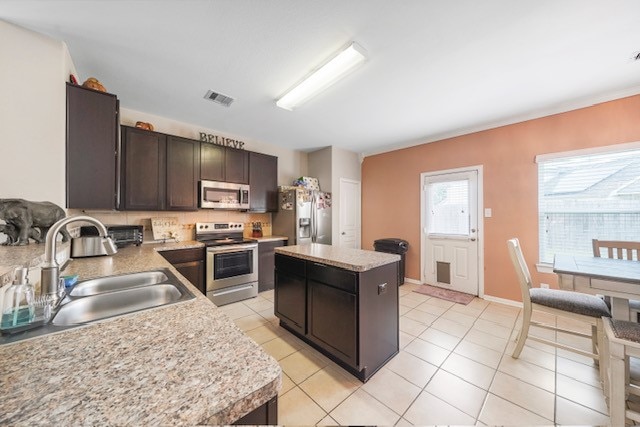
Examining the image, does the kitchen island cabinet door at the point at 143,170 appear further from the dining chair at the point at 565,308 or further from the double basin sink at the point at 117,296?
the dining chair at the point at 565,308

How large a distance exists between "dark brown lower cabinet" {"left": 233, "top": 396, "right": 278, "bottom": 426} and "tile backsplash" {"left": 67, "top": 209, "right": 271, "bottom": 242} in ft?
10.3

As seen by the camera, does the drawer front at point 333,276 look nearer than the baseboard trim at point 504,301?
Yes

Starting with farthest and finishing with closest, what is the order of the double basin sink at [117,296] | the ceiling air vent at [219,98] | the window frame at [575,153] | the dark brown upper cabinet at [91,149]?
1. the ceiling air vent at [219,98]
2. the window frame at [575,153]
3. the dark brown upper cabinet at [91,149]
4. the double basin sink at [117,296]

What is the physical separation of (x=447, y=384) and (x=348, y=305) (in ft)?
3.06

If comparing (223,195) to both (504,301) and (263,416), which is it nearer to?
(263,416)

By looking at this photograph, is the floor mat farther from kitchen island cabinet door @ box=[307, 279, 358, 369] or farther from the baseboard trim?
kitchen island cabinet door @ box=[307, 279, 358, 369]

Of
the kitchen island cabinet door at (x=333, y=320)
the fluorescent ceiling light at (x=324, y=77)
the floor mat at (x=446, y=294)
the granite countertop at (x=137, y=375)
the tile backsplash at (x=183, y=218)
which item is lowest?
the floor mat at (x=446, y=294)

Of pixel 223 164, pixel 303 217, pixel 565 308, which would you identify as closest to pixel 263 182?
pixel 223 164

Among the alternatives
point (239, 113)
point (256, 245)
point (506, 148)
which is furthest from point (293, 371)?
point (506, 148)

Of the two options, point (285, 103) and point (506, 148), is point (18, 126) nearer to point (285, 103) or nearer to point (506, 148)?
point (285, 103)

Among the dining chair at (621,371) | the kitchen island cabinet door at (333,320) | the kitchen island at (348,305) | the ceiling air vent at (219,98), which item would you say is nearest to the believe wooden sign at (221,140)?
the ceiling air vent at (219,98)

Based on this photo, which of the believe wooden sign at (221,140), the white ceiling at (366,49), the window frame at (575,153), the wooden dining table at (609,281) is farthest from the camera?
the believe wooden sign at (221,140)

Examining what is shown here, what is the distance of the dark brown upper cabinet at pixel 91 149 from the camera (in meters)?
1.94

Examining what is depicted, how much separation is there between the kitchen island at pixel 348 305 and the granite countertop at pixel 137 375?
110cm
